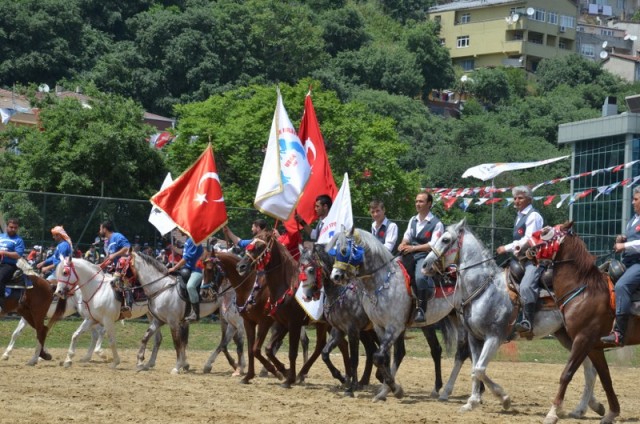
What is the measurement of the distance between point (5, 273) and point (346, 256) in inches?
332

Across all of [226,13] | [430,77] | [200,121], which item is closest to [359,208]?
[200,121]

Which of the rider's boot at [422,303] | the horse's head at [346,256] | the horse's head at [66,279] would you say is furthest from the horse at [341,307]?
the horse's head at [66,279]

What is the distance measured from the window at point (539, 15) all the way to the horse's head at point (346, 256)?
418 feet

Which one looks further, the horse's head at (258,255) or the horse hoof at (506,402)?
the horse's head at (258,255)

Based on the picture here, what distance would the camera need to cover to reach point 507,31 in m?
141

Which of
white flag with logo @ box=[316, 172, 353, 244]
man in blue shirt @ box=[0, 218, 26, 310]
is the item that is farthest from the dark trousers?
white flag with logo @ box=[316, 172, 353, 244]

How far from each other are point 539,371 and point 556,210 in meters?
53.7

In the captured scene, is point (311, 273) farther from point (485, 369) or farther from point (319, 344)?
point (485, 369)

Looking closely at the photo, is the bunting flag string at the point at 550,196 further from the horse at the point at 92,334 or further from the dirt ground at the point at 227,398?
the horse at the point at 92,334

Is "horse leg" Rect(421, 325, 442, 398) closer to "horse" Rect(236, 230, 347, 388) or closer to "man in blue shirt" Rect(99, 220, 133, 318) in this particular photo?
"horse" Rect(236, 230, 347, 388)

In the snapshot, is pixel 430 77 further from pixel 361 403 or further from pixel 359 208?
pixel 361 403

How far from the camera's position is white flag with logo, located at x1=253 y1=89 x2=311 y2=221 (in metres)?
20.0

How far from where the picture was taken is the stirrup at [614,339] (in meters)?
15.1

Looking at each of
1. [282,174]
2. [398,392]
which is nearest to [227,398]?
[398,392]
